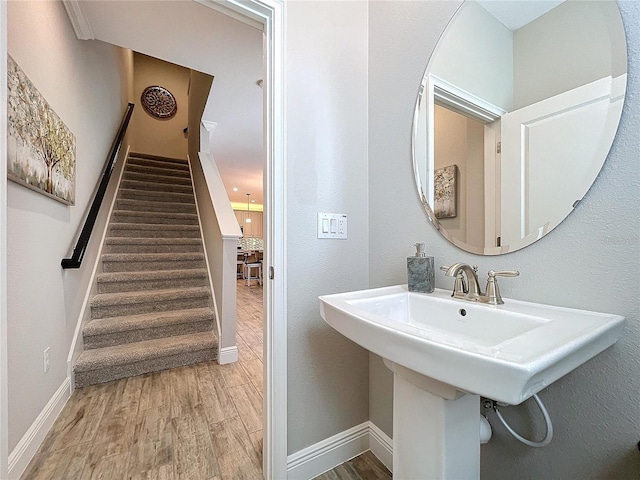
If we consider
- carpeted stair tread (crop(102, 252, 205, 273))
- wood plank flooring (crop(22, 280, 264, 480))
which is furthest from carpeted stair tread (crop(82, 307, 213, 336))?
carpeted stair tread (crop(102, 252, 205, 273))

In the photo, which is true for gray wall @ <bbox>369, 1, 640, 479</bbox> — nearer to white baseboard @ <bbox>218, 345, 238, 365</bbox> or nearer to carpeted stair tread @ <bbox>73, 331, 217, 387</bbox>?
white baseboard @ <bbox>218, 345, 238, 365</bbox>

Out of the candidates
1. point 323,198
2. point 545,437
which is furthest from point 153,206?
point 545,437

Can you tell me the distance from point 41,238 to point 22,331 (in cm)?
50

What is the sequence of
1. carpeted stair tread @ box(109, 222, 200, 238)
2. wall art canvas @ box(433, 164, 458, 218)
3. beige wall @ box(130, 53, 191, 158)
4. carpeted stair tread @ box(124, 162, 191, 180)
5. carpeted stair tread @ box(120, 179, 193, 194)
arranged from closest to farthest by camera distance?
1. wall art canvas @ box(433, 164, 458, 218)
2. carpeted stair tread @ box(109, 222, 200, 238)
3. carpeted stair tread @ box(120, 179, 193, 194)
4. carpeted stair tread @ box(124, 162, 191, 180)
5. beige wall @ box(130, 53, 191, 158)

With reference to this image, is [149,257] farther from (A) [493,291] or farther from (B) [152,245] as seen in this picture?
(A) [493,291]

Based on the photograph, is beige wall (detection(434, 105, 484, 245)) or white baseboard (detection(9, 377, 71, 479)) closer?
beige wall (detection(434, 105, 484, 245))

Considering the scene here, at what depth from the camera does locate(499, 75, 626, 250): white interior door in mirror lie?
70cm

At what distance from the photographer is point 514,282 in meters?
0.86

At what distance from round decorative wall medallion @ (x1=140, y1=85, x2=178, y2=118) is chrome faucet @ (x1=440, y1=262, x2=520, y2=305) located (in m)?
6.47

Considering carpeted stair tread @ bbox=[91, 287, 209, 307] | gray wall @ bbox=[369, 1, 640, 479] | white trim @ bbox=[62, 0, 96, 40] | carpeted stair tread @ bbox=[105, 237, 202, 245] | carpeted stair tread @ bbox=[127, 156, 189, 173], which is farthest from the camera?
carpeted stair tread @ bbox=[127, 156, 189, 173]

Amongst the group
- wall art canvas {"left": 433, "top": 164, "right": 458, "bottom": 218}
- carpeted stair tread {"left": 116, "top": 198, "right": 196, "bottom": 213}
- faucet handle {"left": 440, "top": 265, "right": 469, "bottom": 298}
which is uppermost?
carpeted stair tread {"left": 116, "top": 198, "right": 196, "bottom": 213}

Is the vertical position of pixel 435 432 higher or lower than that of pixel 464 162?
lower

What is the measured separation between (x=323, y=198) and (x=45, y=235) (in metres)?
1.61

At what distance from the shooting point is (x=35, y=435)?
4.42 feet
